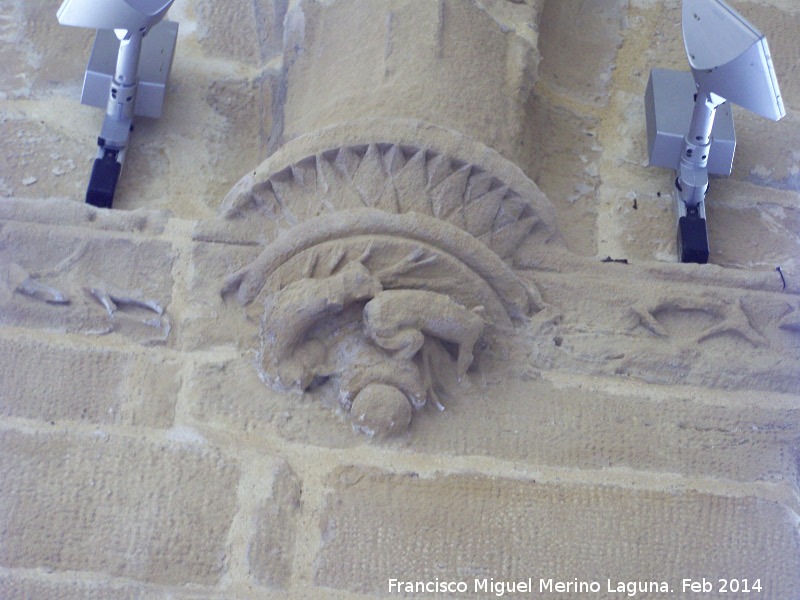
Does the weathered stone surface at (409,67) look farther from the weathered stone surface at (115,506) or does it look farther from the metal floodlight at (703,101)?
the weathered stone surface at (115,506)

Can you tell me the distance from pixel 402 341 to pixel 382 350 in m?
0.05

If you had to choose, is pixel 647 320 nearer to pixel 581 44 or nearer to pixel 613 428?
pixel 613 428

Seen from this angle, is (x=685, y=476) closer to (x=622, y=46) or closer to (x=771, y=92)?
(x=771, y=92)

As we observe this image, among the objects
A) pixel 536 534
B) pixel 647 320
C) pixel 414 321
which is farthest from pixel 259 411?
pixel 647 320

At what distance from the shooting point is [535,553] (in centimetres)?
148

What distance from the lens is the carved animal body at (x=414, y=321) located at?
1508mm

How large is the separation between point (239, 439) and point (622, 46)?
4.42 feet

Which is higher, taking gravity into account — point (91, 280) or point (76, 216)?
point (76, 216)

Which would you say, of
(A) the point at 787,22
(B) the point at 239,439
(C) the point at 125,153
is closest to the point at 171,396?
(B) the point at 239,439

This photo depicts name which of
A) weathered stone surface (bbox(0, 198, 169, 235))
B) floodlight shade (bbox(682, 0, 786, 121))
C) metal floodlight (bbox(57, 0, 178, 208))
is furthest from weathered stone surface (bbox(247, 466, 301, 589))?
floodlight shade (bbox(682, 0, 786, 121))

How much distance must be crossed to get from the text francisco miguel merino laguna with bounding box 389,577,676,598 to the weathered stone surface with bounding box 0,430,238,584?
1.06 feet

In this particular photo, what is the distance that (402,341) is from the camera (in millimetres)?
1506

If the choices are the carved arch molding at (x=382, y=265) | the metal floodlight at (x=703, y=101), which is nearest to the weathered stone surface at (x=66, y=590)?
the carved arch molding at (x=382, y=265)

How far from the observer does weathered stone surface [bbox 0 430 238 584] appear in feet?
4.71
